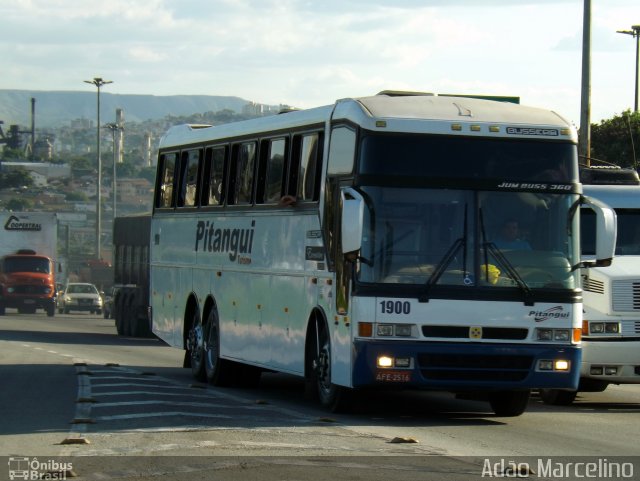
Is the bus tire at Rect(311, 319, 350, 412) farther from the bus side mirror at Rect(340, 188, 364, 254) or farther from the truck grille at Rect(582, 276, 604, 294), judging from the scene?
the truck grille at Rect(582, 276, 604, 294)

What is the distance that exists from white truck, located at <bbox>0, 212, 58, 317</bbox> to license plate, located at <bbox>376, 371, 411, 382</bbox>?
46400 millimetres

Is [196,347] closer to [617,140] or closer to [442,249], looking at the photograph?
[442,249]

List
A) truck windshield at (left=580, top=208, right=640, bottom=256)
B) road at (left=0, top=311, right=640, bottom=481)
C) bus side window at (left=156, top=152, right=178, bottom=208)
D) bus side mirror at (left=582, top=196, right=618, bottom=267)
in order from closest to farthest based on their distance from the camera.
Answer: road at (left=0, top=311, right=640, bottom=481), bus side mirror at (left=582, top=196, right=618, bottom=267), truck windshield at (left=580, top=208, right=640, bottom=256), bus side window at (left=156, top=152, right=178, bottom=208)

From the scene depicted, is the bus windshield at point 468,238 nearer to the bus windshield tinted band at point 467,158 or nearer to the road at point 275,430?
the bus windshield tinted band at point 467,158

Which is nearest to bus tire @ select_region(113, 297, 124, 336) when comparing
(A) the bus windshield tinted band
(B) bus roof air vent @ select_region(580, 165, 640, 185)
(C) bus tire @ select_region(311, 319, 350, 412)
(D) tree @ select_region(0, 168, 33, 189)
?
(B) bus roof air vent @ select_region(580, 165, 640, 185)

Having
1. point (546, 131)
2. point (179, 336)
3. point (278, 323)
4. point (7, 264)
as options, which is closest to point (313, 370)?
point (278, 323)

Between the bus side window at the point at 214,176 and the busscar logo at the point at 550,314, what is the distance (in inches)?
252

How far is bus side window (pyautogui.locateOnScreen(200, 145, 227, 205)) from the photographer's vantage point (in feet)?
66.2

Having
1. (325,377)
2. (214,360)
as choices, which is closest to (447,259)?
(325,377)

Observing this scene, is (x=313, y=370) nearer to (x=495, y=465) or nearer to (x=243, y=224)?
(x=243, y=224)

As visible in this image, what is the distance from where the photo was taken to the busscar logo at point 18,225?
59.4 metres

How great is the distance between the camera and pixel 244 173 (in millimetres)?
19188

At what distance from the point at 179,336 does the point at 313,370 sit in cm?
631

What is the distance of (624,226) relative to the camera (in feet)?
61.8
